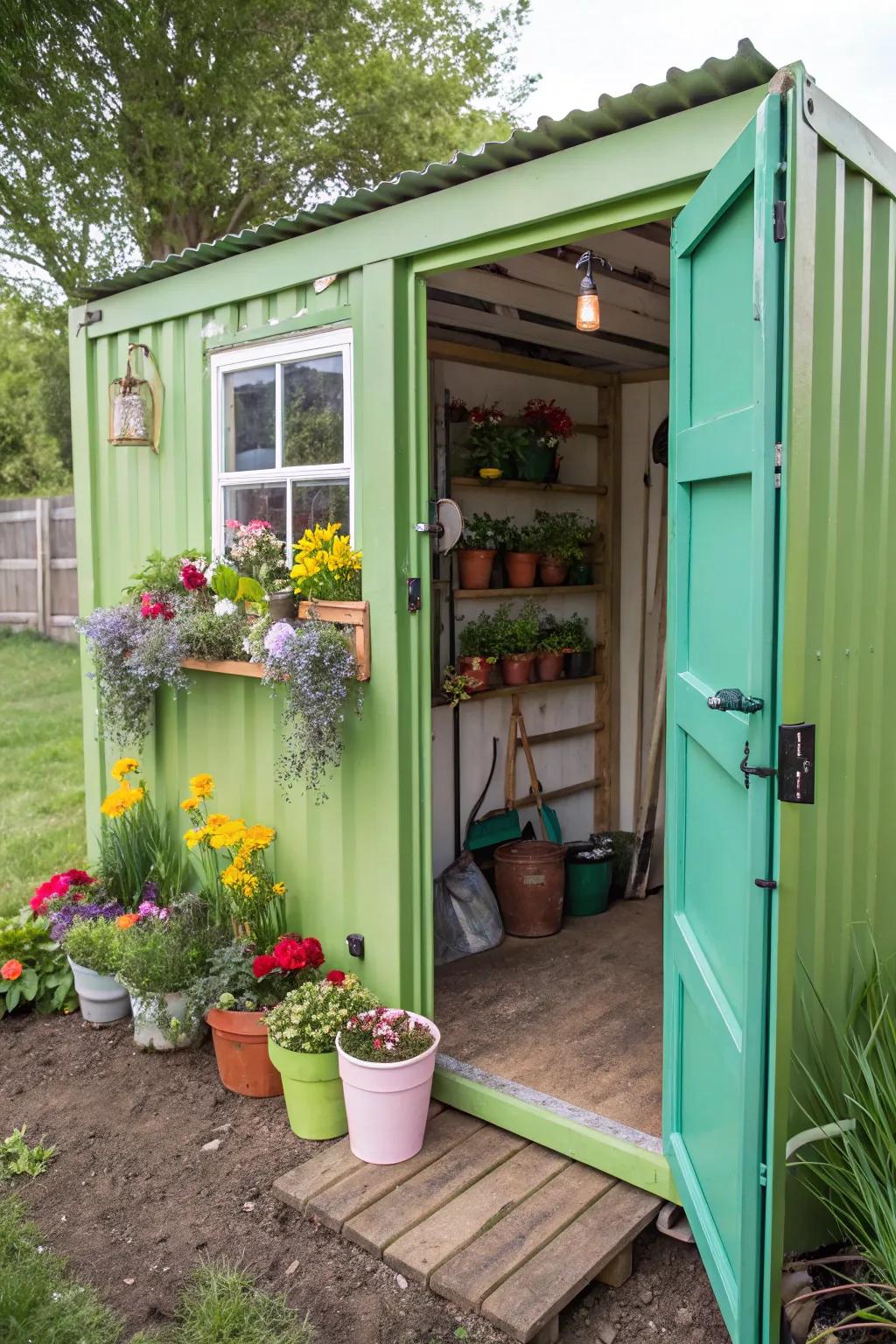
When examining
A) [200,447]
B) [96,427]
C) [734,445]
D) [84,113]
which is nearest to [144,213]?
[84,113]

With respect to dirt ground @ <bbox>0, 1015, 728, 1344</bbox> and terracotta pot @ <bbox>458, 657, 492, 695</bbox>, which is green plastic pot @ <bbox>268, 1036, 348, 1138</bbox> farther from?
terracotta pot @ <bbox>458, 657, 492, 695</bbox>

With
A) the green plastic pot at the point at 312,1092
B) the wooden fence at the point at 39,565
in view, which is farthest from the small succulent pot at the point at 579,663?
the wooden fence at the point at 39,565

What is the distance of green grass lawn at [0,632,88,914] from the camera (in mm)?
6188

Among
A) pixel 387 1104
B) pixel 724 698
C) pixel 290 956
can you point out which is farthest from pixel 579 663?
pixel 724 698

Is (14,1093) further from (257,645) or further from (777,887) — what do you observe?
(777,887)

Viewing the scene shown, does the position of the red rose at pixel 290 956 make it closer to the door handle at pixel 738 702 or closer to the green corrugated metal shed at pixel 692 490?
the green corrugated metal shed at pixel 692 490

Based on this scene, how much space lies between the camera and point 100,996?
14.1 ft

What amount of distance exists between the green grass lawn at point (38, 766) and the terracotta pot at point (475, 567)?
2.85 metres

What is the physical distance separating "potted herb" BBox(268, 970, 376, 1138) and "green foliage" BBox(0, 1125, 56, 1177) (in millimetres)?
770

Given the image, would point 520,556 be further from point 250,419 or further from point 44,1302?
point 44,1302

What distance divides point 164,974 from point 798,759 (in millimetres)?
2726

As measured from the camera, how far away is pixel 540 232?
3061 mm

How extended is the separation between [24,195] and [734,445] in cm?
1099

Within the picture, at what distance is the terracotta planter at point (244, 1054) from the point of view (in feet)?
11.9
